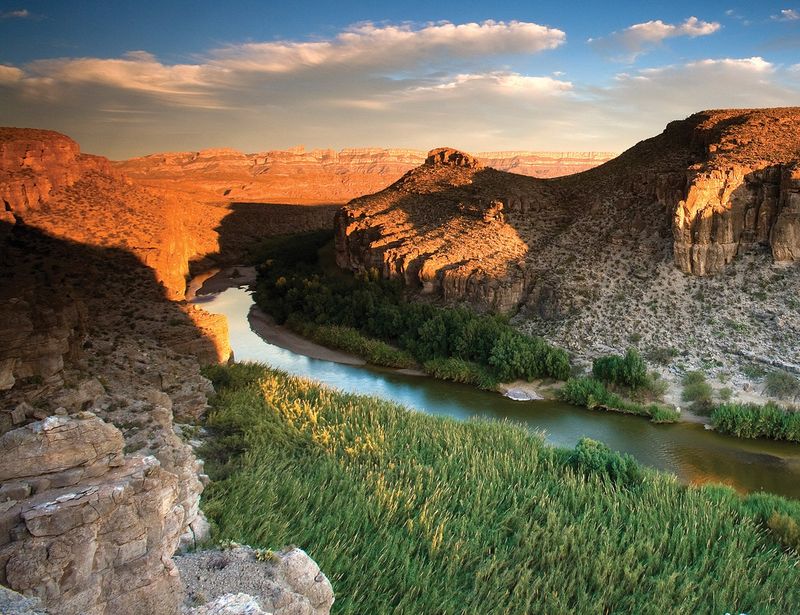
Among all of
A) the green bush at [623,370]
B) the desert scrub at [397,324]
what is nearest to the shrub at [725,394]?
the green bush at [623,370]

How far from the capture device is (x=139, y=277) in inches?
1329

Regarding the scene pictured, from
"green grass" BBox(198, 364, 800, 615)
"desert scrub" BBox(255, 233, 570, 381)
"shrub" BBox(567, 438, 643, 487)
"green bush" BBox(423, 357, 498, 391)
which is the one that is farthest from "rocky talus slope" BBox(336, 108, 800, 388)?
"green grass" BBox(198, 364, 800, 615)

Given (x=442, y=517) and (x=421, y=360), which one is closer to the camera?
(x=442, y=517)

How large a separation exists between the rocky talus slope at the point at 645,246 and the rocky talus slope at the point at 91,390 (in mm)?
17087

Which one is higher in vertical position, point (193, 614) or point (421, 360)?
point (193, 614)

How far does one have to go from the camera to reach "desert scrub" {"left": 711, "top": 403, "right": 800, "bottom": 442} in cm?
2342

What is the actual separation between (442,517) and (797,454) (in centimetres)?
1631

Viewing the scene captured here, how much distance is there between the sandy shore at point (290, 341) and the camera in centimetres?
3572

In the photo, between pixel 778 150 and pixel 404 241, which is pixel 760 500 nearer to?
pixel 778 150

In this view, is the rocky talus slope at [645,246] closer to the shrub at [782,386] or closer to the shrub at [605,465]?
the shrub at [782,386]

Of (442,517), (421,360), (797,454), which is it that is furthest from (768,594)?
(421,360)

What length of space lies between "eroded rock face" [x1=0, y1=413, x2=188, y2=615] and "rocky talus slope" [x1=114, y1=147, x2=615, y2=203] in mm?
123458

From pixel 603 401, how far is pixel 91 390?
68.1 ft

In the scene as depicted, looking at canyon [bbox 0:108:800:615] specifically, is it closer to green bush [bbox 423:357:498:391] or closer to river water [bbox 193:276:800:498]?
green bush [bbox 423:357:498:391]
